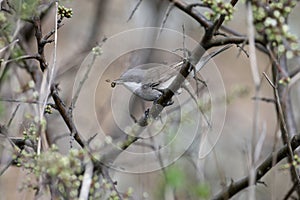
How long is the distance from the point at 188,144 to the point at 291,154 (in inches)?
26.7

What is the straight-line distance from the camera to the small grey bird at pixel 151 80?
4.94ft

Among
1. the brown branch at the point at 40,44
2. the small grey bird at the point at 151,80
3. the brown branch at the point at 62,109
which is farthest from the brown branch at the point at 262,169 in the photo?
the brown branch at the point at 40,44

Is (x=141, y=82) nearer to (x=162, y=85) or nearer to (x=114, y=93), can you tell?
(x=162, y=85)

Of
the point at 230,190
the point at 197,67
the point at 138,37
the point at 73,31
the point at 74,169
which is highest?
the point at 73,31

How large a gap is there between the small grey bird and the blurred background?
0.22 ft

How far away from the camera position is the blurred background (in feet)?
5.77

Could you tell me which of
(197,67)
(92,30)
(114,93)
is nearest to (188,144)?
(114,93)

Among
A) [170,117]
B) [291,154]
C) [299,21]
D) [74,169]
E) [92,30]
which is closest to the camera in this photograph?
[74,169]

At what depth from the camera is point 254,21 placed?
43.9 inches

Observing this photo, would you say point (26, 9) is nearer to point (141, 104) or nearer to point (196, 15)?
point (196, 15)

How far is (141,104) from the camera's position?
2.00 meters

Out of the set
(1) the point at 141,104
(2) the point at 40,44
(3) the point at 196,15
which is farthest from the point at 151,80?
(1) the point at 141,104

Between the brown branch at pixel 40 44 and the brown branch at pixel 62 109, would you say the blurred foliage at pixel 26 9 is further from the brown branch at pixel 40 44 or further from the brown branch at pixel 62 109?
the brown branch at pixel 62 109

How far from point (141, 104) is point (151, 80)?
1.53 feet
